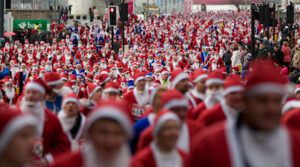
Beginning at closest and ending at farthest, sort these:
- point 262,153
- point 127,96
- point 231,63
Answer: point 262,153, point 127,96, point 231,63

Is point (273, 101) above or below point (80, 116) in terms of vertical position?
above

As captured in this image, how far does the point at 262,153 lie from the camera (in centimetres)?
539

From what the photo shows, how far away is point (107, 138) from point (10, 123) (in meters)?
0.60

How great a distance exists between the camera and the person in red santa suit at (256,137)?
539 centimetres

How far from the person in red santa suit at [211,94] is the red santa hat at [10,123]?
5044 mm

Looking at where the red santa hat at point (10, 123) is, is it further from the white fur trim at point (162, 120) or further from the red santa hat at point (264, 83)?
the white fur trim at point (162, 120)

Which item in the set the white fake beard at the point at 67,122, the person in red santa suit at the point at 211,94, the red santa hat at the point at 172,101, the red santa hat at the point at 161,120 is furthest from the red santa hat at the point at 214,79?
the red santa hat at the point at 161,120

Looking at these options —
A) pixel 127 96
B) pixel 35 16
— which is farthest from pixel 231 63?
pixel 35 16

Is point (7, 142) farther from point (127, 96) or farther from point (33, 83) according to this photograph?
point (127, 96)

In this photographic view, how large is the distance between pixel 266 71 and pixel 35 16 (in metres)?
79.8

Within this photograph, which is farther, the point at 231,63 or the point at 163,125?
the point at 231,63

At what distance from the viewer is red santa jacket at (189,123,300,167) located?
18.0 feet

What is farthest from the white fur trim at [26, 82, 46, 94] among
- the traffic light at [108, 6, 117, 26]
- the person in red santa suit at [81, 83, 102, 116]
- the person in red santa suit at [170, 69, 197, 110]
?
the traffic light at [108, 6, 117, 26]

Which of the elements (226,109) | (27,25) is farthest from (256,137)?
(27,25)
